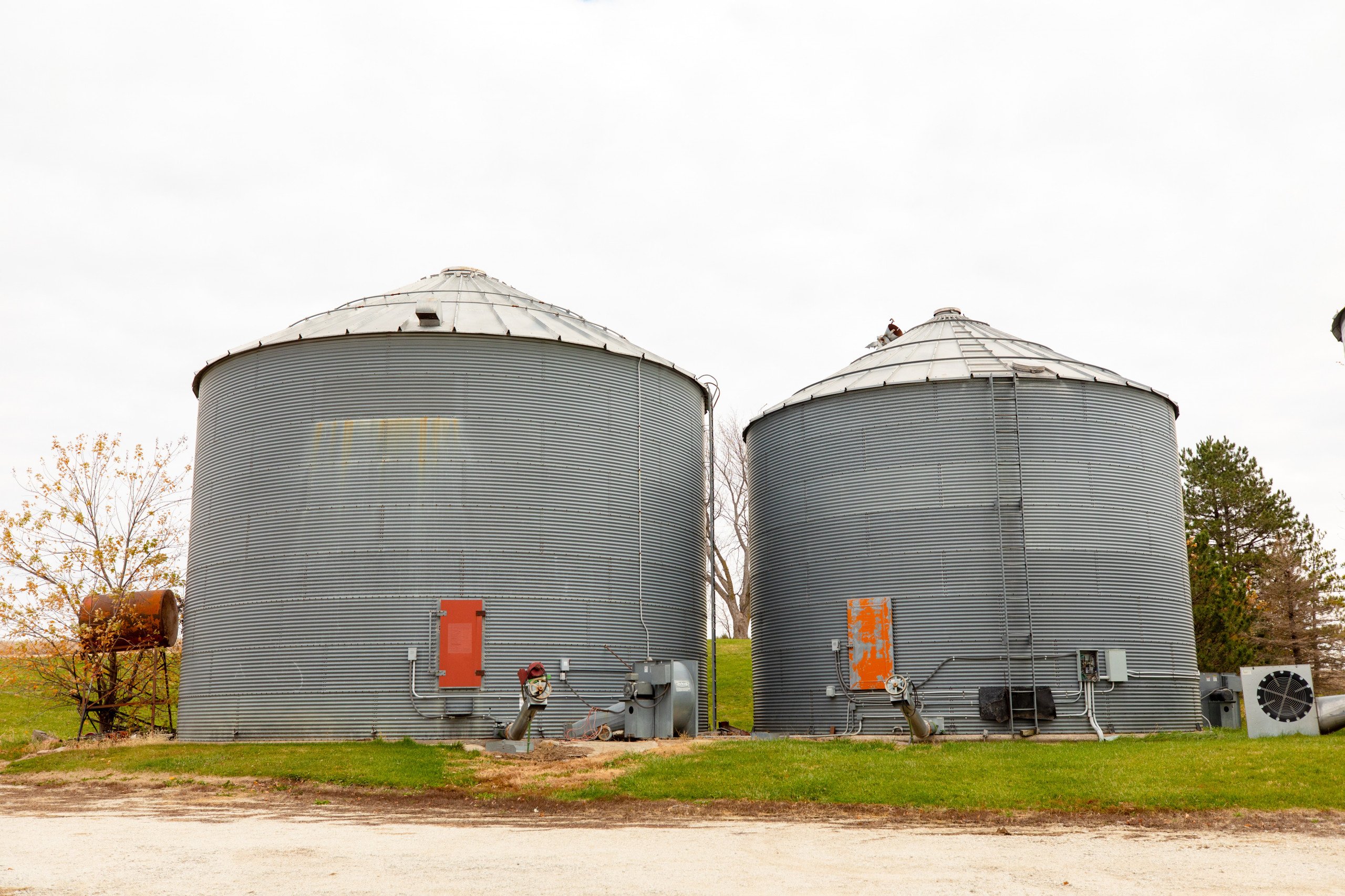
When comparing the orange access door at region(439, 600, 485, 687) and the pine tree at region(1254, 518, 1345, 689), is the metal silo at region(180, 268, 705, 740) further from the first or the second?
the pine tree at region(1254, 518, 1345, 689)

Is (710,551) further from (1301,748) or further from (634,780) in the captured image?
(1301,748)

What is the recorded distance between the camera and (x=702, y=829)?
53.0 ft

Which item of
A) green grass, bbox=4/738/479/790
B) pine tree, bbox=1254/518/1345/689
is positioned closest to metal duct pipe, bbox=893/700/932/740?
green grass, bbox=4/738/479/790

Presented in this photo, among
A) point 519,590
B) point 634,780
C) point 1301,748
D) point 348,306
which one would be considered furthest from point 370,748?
point 1301,748

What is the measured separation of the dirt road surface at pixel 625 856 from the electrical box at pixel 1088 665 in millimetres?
10606

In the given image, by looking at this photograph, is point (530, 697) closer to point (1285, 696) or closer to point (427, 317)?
→ point (427, 317)

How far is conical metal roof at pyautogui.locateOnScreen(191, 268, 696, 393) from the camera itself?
89.9ft

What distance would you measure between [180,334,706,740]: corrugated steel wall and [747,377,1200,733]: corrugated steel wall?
4.13 meters

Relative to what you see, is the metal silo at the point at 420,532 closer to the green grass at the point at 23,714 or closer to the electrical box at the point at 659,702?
the electrical box at the point at 659,702

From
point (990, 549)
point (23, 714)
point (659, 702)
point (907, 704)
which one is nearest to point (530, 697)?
point (659, 702)

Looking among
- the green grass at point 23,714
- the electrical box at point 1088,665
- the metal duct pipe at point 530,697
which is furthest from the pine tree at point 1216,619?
the green grass at point 23,714

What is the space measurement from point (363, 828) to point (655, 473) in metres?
14.1

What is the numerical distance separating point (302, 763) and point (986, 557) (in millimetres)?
15856

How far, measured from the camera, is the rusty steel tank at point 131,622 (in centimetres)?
2997
